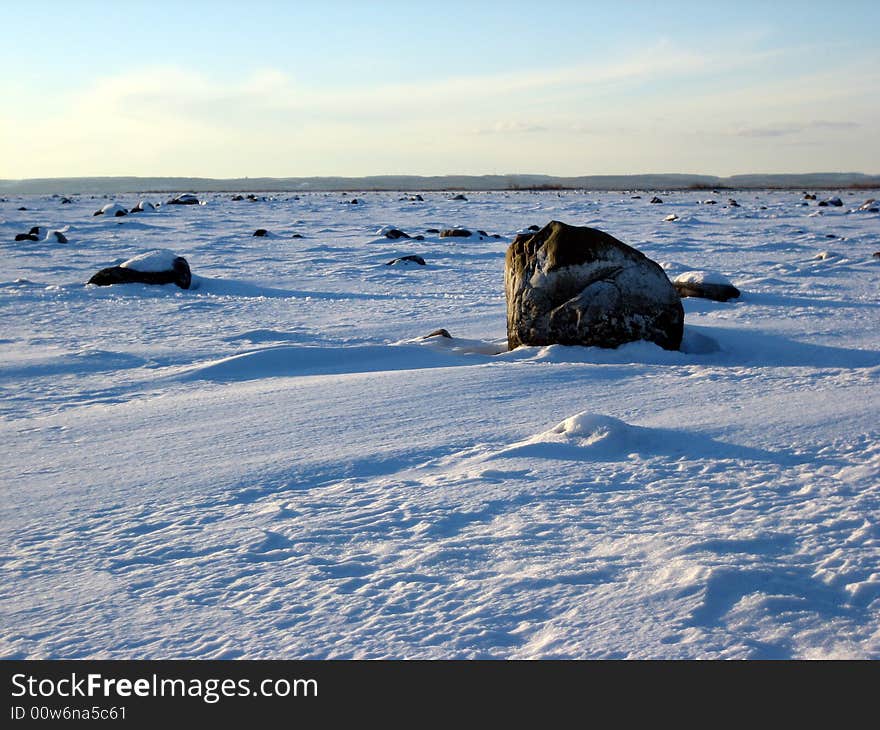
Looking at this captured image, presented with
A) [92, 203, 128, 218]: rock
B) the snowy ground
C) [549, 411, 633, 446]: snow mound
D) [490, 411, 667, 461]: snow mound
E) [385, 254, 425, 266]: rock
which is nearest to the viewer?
the snowy ground

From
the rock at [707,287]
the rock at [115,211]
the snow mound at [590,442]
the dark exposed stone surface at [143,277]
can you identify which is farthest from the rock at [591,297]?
the rock at [115,211]

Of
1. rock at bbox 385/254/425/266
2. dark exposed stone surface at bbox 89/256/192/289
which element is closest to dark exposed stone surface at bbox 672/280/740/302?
rock at bbox 385/254/425/266

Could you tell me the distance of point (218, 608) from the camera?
2152 millimetres

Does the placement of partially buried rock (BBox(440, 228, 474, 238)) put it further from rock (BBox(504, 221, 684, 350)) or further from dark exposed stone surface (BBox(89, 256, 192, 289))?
rock (BBox(504, 221, 684, 350))

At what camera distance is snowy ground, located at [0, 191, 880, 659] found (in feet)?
6.74

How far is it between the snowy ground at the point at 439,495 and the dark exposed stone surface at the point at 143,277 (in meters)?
2.59

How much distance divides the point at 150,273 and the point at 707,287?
612cm

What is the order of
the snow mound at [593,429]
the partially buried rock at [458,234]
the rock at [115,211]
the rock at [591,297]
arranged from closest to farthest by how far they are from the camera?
1. the snow mound at [593,429]
2. the rock at [591,297]
3. the partially buried rock at [458,234]
4. the rock at [115,211]

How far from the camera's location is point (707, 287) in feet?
26.4

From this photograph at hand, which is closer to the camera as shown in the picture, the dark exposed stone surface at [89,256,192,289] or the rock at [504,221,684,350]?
the rock at [504,221,684,350]

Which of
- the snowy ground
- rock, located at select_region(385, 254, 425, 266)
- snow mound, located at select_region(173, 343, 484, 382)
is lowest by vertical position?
the snowy ground

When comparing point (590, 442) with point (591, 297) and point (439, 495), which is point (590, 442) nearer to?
point (439, 495)

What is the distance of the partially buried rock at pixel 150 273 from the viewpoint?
956 centimetres

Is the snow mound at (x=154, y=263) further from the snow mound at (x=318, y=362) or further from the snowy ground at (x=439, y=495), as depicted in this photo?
the snow mound at (x=318, y=362)
